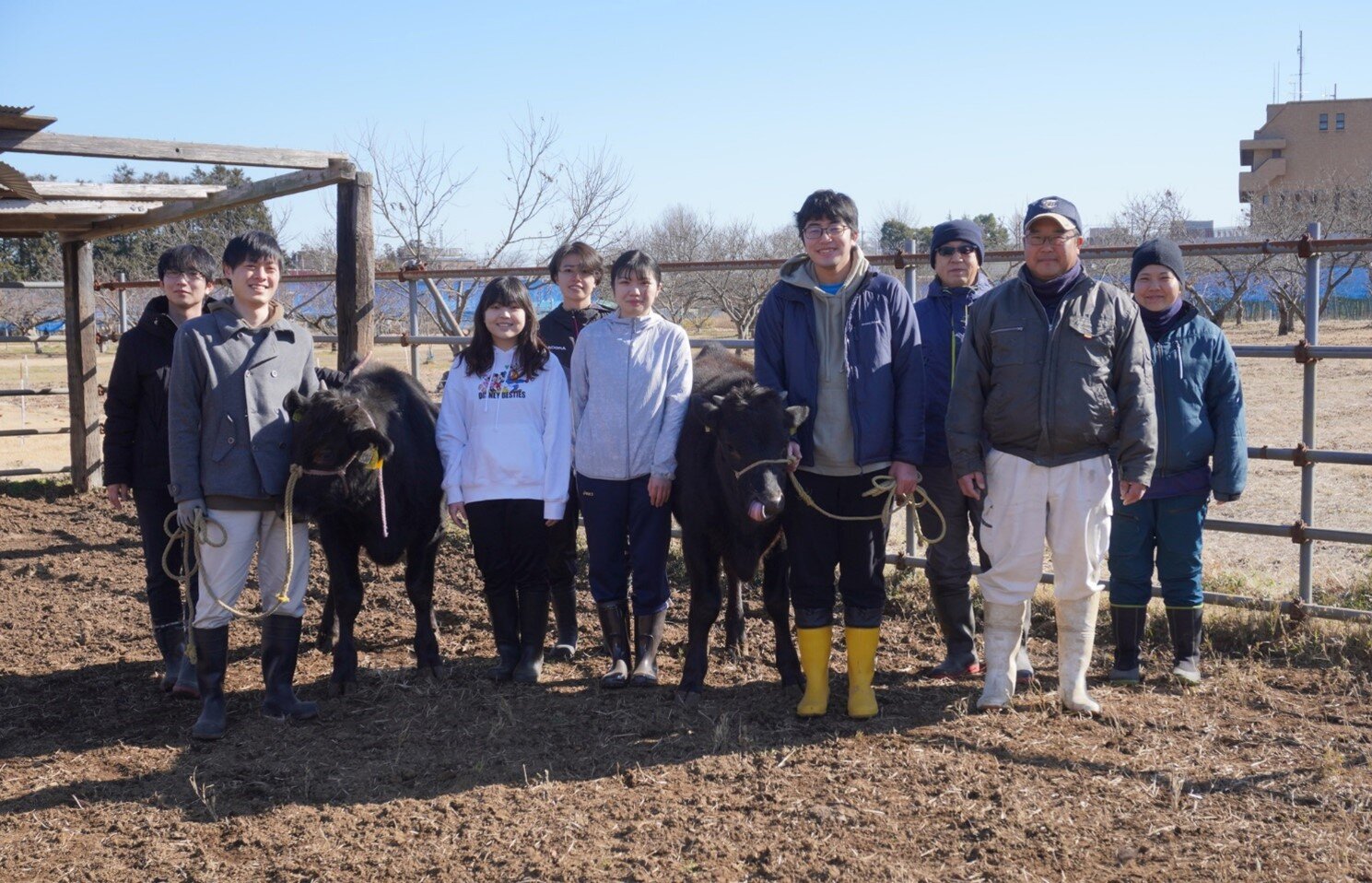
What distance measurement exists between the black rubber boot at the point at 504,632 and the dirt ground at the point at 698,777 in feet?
0.51

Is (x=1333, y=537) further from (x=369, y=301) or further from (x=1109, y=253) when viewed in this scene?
(x=369, y=301)

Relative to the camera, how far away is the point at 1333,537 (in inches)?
217

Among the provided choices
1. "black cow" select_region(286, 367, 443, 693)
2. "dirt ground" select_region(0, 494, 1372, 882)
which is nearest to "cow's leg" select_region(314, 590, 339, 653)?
"black cow" select_region(286, 367, 443, 693)

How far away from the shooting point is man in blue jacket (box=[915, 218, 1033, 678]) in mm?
5008

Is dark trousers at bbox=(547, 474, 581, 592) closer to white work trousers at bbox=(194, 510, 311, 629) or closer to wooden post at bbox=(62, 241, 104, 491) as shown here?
white work trousers at bbox=(194, 510, 311, 629)

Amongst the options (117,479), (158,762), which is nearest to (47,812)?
(158,762)

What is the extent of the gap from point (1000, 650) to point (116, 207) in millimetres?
7760

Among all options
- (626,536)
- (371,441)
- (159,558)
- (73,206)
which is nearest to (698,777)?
(626,536)

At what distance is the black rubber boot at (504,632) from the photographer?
536cm

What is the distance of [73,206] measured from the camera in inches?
339

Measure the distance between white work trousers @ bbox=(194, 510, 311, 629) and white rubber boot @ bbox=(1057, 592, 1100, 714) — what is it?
3278mm

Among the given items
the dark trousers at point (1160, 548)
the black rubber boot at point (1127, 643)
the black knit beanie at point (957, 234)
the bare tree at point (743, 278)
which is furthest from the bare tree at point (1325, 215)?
the black knit beanie at point (957, 234)

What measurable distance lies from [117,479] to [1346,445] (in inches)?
547

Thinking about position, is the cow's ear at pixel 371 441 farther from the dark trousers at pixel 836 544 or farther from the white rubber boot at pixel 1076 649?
the white rubber boot at pixel 1076 649
